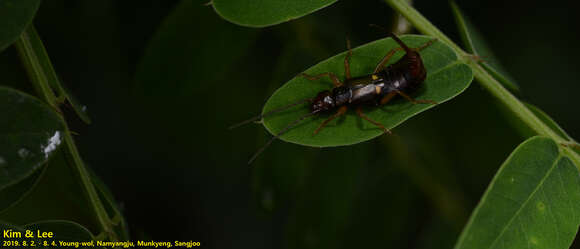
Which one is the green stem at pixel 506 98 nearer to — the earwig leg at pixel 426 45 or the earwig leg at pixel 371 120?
the earwig leg at pixel 426 45

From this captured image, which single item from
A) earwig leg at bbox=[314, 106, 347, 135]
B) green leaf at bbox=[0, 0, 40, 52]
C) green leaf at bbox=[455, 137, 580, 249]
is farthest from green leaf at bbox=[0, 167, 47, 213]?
green leaf at bbox=[455, 137, 580, 249]

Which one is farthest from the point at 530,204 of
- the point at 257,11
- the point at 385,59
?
the point at 257,11

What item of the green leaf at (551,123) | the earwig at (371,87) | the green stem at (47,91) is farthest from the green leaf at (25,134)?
the green leaf at (551,123)

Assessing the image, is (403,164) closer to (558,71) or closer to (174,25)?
(174,25)

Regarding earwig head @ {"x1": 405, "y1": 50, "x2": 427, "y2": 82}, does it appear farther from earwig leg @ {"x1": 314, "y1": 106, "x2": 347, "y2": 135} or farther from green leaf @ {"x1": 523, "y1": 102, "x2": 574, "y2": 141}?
green leaf @ {"x1": 523, "y1": 102, "x2": 574, "y2": 141}

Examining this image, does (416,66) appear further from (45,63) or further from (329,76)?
(45,63)

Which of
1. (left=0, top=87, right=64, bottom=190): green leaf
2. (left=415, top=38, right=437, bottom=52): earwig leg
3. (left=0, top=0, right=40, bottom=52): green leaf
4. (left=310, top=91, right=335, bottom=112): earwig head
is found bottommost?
(left=310, top=91, right=335, bottom=112): earwig head
